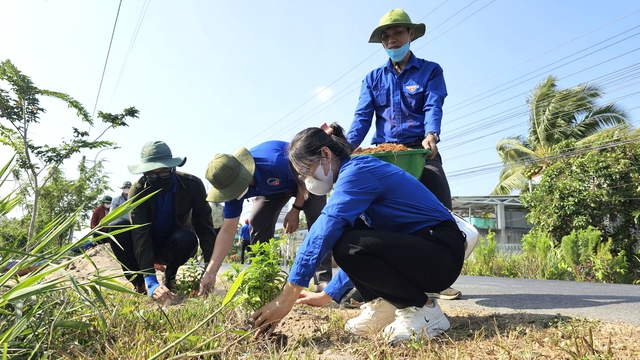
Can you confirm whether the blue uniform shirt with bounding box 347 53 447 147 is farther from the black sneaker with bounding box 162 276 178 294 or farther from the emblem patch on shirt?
the black sneaker with bounding box 162 276 178 294

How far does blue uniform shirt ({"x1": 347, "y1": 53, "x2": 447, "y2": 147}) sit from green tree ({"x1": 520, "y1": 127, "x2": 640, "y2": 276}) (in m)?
11.8

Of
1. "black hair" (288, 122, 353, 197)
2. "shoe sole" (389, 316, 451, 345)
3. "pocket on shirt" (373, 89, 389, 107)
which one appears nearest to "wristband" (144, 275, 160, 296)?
"black hair" (288, 122, 353, 197)

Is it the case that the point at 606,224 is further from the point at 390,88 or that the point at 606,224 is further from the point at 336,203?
the point at 336,203

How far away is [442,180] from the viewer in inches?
154

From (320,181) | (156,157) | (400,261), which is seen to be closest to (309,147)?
(320,181)

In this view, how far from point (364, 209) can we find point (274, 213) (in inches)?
87.6

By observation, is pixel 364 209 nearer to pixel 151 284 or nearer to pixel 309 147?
pixel 309 147

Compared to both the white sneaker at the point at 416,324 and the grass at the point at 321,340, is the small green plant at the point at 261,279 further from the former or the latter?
the white sneaker at the point at 416,324

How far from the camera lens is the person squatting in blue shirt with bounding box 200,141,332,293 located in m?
3.64

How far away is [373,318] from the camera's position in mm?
2748

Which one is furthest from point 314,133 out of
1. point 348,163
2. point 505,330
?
point 505,330

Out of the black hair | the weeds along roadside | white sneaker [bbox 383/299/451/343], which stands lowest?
the weeds along roadside

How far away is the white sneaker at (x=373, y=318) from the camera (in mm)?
2713

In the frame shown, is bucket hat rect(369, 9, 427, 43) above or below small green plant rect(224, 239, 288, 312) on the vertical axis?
above
